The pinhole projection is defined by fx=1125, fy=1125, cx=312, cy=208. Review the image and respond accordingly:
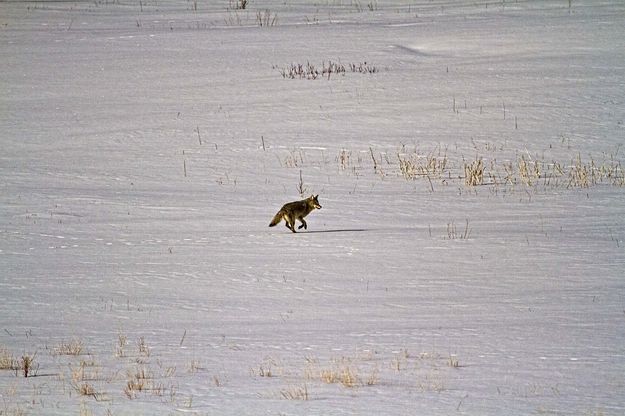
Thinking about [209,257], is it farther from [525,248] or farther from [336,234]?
[525,248]

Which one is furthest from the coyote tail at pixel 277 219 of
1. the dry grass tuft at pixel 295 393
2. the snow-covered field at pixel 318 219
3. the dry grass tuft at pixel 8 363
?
the dry grass tuft at pixel 295 393

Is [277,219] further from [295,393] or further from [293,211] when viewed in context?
[295,393]

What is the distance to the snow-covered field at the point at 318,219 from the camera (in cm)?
634

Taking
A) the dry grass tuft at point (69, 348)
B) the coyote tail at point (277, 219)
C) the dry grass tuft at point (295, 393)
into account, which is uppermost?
the coyote tail at point (277, 219)

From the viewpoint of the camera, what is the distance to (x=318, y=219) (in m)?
13.2

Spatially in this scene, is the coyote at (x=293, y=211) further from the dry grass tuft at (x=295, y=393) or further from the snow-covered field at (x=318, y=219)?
the dry grass tuft at (x=295, y=393)

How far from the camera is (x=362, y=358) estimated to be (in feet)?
22.2

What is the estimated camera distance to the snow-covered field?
20.8ft

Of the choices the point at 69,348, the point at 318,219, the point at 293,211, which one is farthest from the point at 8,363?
the point at 318,219

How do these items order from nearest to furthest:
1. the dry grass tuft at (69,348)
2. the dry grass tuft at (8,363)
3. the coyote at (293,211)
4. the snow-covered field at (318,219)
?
the snow-covered field at (318,219), the dry grass tuft at (8,363), the dry grass tuft at (69,348), the coyote at (293,211)

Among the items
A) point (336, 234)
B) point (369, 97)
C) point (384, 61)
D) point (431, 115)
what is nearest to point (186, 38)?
point (384, 61)

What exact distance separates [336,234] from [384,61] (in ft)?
44.4

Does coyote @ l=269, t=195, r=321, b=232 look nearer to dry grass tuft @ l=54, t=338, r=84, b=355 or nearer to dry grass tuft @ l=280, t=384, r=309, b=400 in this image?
dry grass tuft @ l=54, t=338, r=84, b=355

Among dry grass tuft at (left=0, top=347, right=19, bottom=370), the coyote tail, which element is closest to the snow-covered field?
dry grass tuft at (left=0, top=347, right=19, bottom=370)
